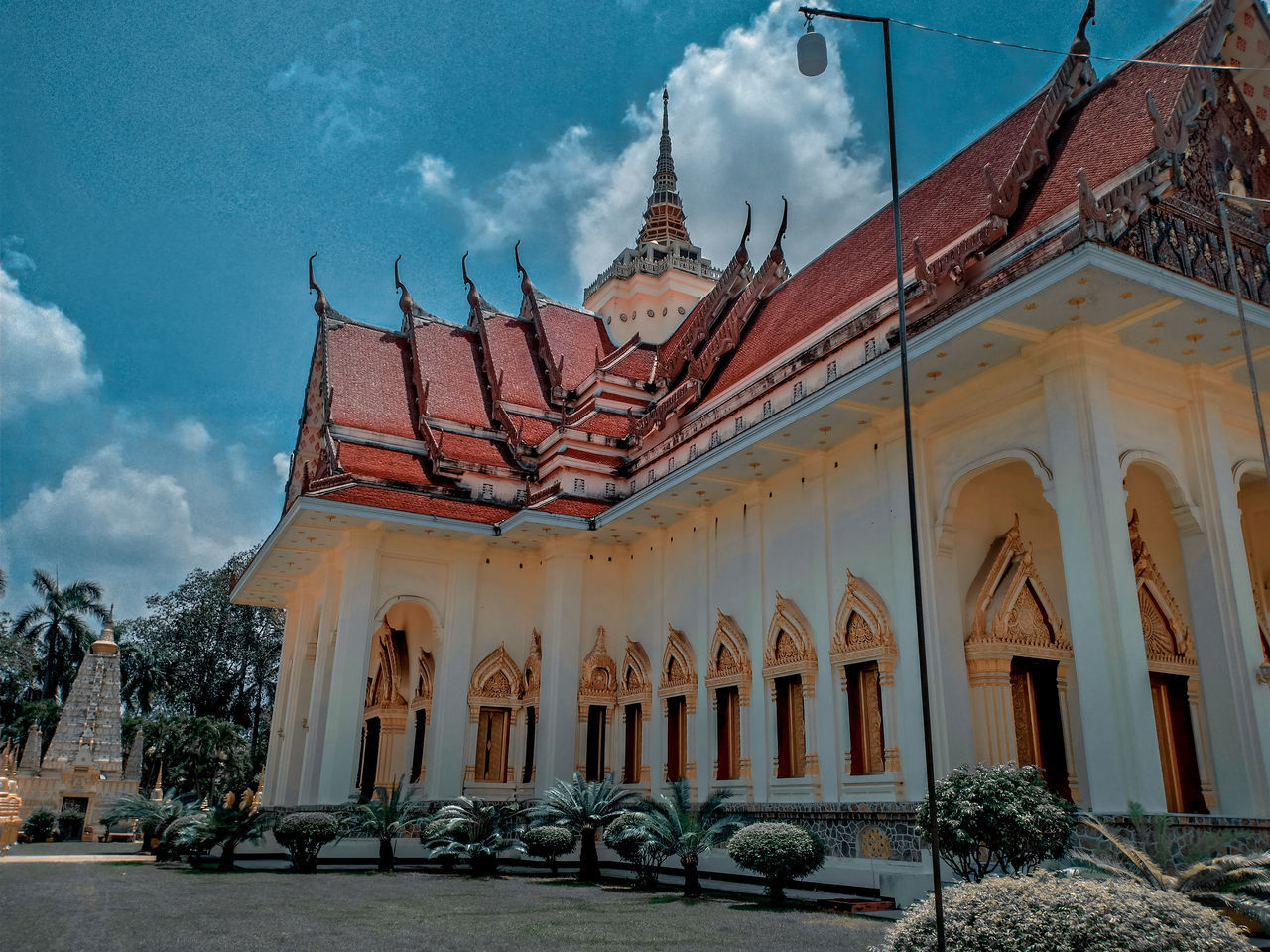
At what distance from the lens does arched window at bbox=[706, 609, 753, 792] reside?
1394 cm

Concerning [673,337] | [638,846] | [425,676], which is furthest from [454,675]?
[673,337]

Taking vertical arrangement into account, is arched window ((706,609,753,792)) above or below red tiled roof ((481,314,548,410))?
below

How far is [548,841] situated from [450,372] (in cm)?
1175

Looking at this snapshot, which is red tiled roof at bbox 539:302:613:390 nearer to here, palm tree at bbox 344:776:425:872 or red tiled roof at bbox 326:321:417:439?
red tiled roof at bbox 326:321:417:439

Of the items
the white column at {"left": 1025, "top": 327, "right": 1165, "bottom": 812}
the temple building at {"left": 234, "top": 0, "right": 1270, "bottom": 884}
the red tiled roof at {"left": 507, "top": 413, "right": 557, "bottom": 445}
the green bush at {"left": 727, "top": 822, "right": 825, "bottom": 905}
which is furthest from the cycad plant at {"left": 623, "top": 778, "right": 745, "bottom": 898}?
the red tiled roof at {"left": 507, "top": 413, "right": 557, "bottom": 445}

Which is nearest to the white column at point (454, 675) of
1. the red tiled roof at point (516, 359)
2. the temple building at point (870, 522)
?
the temple building at point (870, 522)

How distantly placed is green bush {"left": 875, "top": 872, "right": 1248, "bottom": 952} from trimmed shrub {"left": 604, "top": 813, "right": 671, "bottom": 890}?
6.09 meters

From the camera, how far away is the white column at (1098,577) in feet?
28.6

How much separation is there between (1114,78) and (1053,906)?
36.2 ft

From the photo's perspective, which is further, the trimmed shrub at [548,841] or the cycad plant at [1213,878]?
the trimmed shrub at [548,841]

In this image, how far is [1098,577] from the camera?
9.34 meters

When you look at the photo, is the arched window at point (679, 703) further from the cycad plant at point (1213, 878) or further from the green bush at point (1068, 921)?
the green bush at point (1068, 921)

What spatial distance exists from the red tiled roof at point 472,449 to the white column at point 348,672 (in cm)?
289

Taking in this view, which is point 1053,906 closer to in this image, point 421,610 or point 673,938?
point 673,938
